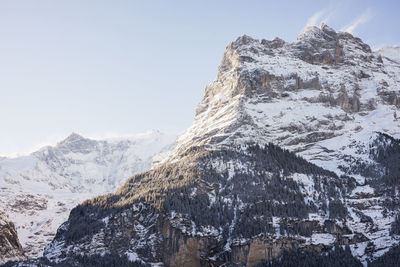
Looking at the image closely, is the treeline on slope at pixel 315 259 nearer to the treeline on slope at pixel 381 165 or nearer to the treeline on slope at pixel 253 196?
the treeline on slope at pixel 253 196

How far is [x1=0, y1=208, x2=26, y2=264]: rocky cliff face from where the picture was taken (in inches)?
6565

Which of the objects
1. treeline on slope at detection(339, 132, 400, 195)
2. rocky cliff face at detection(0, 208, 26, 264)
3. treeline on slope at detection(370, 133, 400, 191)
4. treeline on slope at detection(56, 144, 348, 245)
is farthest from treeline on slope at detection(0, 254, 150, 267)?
treeline on slope at detection(370, 133, 400, 191)

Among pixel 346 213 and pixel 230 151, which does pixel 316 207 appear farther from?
pixel 230 151

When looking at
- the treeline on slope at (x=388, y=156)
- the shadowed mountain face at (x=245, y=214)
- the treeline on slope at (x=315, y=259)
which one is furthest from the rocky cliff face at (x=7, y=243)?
the treeline on slope at (x=388, y=156)

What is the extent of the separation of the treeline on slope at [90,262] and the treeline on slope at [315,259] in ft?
123

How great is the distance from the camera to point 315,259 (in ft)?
466

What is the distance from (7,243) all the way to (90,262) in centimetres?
3829

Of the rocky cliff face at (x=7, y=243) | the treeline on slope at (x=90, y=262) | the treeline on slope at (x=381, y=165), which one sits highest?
the treeline on slope at (x=381, y=165)

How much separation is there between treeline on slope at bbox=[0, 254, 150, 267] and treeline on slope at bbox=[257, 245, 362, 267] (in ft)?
123

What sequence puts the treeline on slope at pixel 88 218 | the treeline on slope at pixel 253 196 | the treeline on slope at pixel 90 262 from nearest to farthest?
the treeline on slope at pixel 90 262, the treeline on slope at pixel 253 196, the treeline on slope at pixel 88 218

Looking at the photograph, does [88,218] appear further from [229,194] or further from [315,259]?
[315,259]

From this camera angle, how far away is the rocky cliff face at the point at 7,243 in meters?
167

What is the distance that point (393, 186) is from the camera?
16512 centimetres

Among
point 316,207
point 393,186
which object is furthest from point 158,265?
point 393,186
